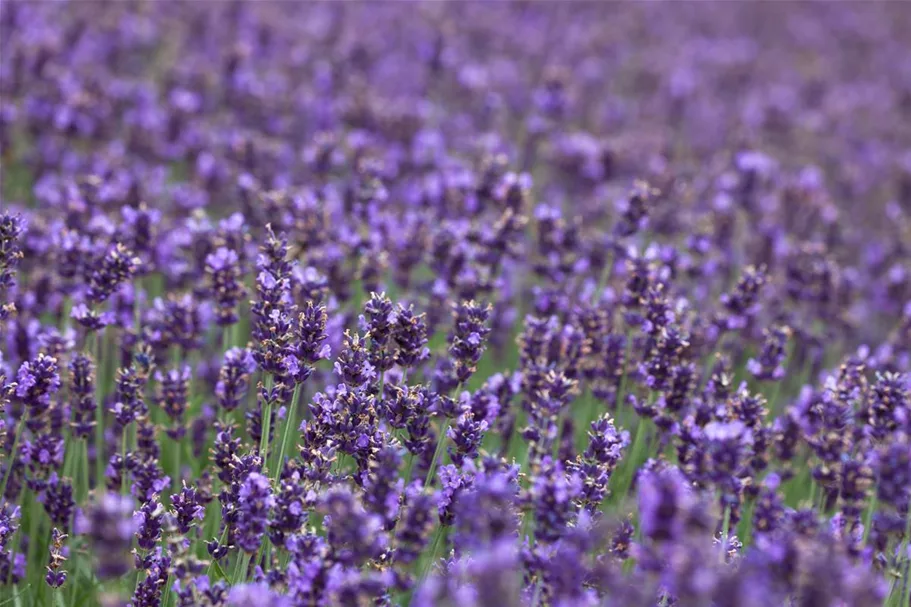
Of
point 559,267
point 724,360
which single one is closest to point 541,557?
point 724,360

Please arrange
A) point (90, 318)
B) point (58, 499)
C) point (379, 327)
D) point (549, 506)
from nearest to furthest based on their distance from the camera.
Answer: point (549, 506) → point (379, 327) → point (58, 499) → point (90, 318)

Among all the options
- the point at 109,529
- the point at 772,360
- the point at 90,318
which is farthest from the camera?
the point at 772,360

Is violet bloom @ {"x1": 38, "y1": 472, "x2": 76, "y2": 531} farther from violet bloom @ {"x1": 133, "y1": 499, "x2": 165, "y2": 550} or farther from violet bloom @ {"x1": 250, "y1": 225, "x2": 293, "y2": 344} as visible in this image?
violet bloom @ {"x1": 250, "y1": 225, "x2": 293, "y2": 344}

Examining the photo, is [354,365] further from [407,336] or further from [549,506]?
[549,506]

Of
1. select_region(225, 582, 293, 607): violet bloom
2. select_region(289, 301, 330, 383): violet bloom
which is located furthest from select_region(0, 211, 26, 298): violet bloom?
select_region(225, 582, 293, 607): violet bloom

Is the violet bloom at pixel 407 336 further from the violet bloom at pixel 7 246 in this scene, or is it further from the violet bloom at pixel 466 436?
the violet bloom at pixel 7 246

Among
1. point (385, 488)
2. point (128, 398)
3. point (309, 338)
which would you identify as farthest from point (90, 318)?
point (385, 488)

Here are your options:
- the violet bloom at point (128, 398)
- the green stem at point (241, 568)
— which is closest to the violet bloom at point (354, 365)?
the green stem at point (241, 568)
